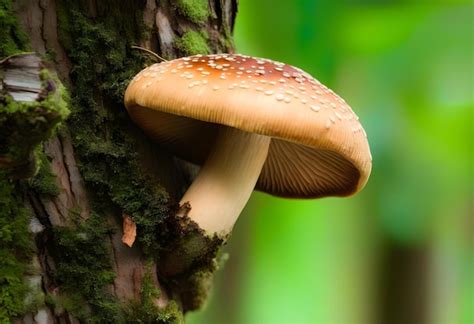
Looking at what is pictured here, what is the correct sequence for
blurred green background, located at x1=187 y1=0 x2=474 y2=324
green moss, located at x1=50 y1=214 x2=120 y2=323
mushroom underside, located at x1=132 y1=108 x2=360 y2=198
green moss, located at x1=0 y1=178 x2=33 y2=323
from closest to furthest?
green moss, located at x1=0 y1=178 x2=33 y2=323 < green moss, located at x1=50 y1=214 x2=120 y2=323 < mushroom underside, located at x1=132 y1=108 x2=360 y2=198 < blurred green background, located at x1=187 y1=0 x2=474 y2=324

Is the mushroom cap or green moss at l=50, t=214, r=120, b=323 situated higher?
the mushroom cap

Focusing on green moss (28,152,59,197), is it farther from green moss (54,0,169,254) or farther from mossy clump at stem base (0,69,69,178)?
mossy clump at stem base (0,69,69,178)

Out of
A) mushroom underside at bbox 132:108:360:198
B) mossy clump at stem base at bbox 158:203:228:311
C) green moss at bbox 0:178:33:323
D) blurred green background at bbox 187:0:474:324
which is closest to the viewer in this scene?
green moss at bbox 0:178:33:323

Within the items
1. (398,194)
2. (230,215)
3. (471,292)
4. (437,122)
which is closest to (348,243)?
(471,292)

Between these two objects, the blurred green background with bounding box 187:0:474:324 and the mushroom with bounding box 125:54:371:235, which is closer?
the mushroom with bounding box 125:54:371:235

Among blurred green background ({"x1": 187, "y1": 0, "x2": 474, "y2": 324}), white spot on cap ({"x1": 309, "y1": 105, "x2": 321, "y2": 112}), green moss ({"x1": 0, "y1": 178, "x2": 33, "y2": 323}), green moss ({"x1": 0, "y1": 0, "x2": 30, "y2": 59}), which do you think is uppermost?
green moss ({"x1": 0, "y1": 0, "x2": 30, "y2": 59})

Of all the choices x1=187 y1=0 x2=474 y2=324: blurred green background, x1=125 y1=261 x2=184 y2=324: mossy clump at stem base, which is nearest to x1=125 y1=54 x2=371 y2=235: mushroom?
x1=125 y1=261 x2=184 y2=324: mossy clump at stem base
